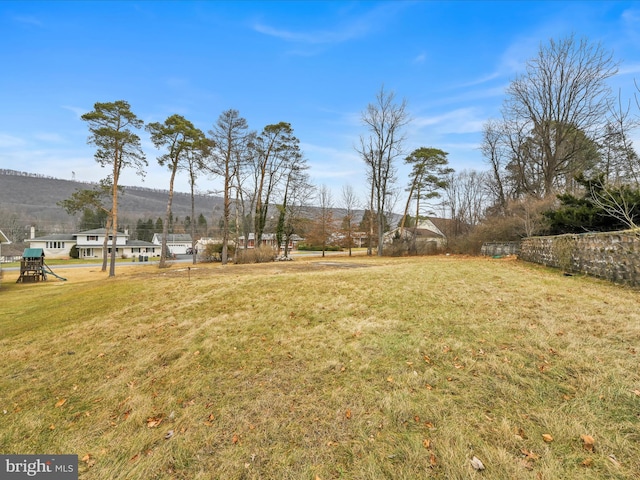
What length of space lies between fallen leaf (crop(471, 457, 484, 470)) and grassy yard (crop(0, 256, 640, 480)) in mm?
56

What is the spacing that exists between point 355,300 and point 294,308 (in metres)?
1.32

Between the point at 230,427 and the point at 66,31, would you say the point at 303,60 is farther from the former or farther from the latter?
the point at 230,427

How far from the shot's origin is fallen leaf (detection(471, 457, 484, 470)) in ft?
6.00

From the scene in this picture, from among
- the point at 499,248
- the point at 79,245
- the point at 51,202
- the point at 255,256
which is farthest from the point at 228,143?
the point at 51,202

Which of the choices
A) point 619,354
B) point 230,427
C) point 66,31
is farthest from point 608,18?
point 66,31

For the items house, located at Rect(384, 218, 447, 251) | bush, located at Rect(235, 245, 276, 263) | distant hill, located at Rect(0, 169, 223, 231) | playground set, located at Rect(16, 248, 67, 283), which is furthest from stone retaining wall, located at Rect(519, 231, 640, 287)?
distant hill, located at Rect(0, 169, 223, 231)

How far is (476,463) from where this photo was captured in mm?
1860

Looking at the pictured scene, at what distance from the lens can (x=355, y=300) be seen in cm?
570

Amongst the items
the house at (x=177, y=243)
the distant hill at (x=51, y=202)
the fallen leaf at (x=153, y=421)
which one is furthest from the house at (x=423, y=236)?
the distant hill at (x=51, y=202)

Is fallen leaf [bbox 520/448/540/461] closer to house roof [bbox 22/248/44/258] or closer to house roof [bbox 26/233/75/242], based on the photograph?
house roof [bbox 22/248/44/258]

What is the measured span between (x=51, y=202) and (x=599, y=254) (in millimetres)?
118474

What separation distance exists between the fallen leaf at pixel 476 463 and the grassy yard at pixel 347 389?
0.18 ft

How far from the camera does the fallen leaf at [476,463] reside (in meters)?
1.83

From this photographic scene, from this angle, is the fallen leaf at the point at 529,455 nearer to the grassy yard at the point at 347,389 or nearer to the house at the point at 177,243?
the grassy yard at the point at 347,389
